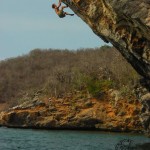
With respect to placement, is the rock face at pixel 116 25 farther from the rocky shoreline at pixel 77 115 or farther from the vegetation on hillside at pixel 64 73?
the rocky shoreline at pixel 77 115

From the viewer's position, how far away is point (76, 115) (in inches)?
3253

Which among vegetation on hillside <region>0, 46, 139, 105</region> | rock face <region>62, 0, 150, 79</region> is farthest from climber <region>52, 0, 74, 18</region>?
vegetation on hillside <region>0, 46, 139, 105</region>

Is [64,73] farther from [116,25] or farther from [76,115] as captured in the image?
[116,25]

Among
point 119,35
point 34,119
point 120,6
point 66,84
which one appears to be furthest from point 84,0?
point 66,84

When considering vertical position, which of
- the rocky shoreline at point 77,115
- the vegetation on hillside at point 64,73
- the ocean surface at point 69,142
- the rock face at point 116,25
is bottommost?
the ocean surface at point 69,142

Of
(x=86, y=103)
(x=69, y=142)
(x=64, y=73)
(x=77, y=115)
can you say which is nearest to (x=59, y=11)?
(x=69, y=142)

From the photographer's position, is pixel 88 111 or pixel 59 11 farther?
pixel 88 111

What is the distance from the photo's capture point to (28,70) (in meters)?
170

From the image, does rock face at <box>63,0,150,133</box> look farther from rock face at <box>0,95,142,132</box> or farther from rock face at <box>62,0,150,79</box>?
rock face at <box>0,95,142,132</box>

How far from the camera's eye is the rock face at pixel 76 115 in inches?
3081

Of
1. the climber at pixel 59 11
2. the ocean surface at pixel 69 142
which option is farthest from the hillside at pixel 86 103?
the climber at pixel 59 11

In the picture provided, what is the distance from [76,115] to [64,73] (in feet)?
93.8

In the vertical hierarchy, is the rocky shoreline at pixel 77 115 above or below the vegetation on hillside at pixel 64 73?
below

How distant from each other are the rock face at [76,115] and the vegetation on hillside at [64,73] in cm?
425
